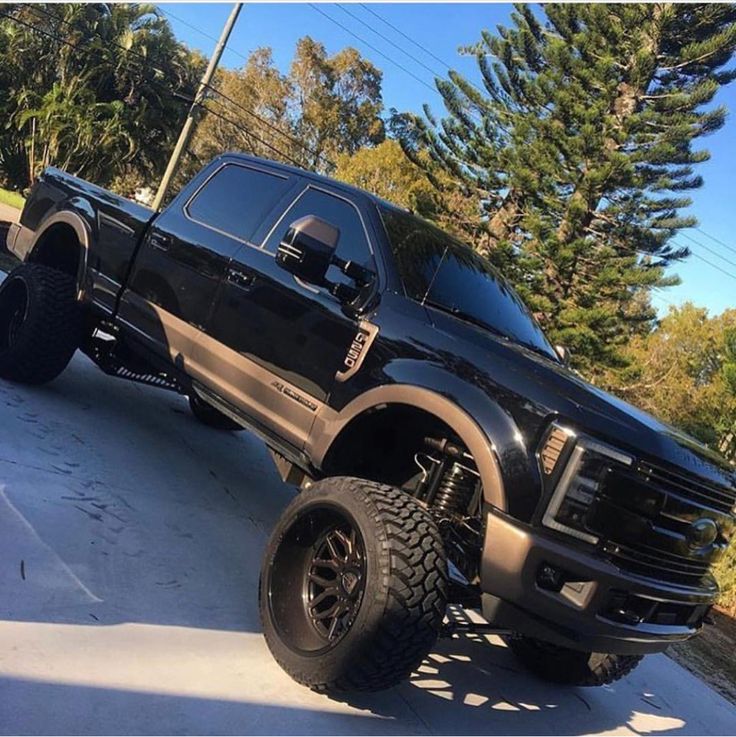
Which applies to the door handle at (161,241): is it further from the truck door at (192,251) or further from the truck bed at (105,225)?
the truck bed at (105,225)

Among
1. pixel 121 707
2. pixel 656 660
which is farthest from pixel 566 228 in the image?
pixel 121 707

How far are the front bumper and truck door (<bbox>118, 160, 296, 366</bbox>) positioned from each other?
7.18 ft

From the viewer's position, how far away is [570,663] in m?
3.91

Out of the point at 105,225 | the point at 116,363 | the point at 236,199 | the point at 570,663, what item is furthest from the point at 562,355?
the point at 105,225

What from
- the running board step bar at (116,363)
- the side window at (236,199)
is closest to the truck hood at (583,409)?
the side window at (236,199)

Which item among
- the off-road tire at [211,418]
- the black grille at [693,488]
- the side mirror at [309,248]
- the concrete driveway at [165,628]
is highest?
the side mirror at [309,248]

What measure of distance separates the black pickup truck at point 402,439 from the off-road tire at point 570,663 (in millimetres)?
12

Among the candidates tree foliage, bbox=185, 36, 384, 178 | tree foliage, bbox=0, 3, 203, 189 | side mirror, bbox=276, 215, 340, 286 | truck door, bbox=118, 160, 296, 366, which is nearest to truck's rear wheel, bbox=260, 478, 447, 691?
side mirror, bbox=276, 215, 340, 286

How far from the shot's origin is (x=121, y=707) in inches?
99.4

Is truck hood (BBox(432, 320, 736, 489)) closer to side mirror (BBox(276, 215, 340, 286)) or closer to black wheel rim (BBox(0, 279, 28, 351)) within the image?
side mirror (BBox(276, 215, 340, 286))

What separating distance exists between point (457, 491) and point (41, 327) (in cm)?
302

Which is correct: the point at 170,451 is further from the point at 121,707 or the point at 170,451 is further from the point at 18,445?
the point at 121,707

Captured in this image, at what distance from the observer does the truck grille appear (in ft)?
8.97

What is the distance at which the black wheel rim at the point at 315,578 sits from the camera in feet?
9.87
